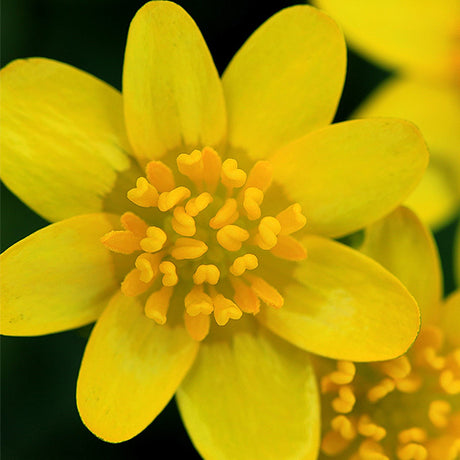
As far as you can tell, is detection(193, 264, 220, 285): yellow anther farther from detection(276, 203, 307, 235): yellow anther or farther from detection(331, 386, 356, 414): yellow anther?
detection(331, 386, 356, 414): yellow anther

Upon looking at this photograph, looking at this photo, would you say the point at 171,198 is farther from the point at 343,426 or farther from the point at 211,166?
the point at 343,426

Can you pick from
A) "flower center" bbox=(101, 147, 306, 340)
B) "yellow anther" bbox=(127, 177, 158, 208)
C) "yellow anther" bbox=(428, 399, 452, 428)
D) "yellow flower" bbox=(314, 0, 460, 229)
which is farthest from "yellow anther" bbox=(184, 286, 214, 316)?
"yellow flower" bbox=(314, 0, 460, 229)

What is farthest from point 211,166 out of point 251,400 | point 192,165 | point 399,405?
point 399,405

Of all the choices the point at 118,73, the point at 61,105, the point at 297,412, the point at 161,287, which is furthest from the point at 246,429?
the point at 118,73

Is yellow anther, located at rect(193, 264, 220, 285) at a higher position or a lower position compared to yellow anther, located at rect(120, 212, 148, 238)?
lower

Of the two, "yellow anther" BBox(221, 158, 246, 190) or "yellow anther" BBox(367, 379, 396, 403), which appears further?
"yellow anther" BBox(367, 379, 396, 403)

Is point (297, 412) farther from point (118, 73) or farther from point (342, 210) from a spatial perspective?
point (118, 73)

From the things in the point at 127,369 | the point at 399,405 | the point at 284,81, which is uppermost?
the point at 284,81

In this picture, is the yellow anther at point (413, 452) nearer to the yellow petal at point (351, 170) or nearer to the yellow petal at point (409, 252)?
the yellow petal at point (409, 252)
